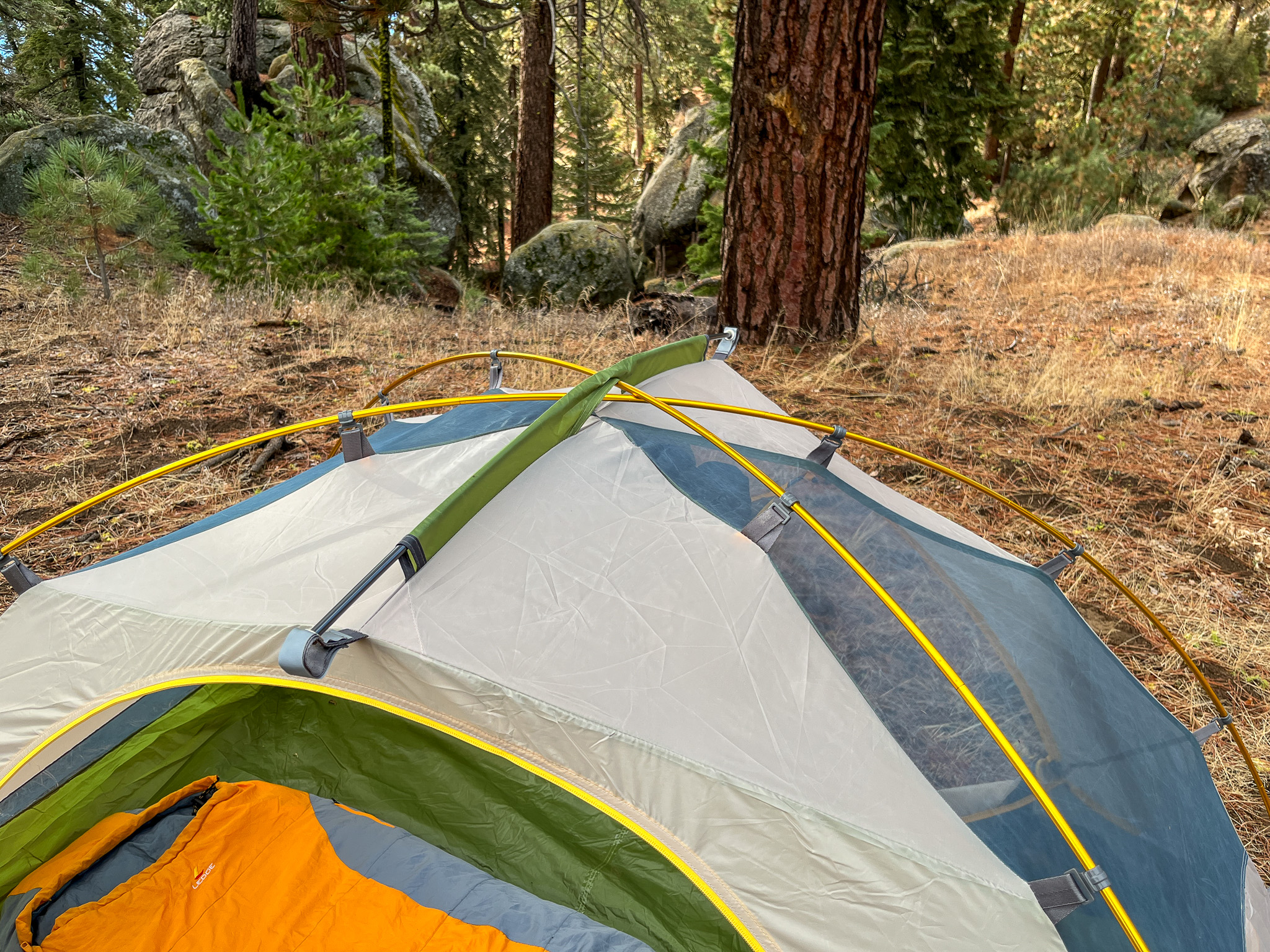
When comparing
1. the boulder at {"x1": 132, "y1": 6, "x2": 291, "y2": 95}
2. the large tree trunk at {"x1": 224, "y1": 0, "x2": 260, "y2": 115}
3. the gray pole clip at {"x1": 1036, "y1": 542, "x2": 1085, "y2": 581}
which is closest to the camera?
the gray pole clip at {"x1": 1036, "y1": 542, "x2": 1085, "y2": 581}

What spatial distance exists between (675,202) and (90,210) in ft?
28.0

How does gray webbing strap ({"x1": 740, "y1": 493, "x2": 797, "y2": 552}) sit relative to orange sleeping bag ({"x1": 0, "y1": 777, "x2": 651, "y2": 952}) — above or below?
above

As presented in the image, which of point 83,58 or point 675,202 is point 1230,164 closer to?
point 675,202

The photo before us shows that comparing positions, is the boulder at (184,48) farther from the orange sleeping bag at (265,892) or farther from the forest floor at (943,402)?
the orange sleeping bag at (265,892)

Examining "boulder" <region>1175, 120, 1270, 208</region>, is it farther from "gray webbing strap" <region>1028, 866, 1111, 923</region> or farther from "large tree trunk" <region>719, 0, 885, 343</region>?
"gray webbing strap" <region>1028, 866, 1111, 923</region>

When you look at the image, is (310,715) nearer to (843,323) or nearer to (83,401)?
(83,401)

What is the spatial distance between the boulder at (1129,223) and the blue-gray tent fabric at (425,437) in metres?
9.42

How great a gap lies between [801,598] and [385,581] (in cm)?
73

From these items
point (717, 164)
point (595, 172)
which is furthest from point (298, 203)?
point (595, 172)

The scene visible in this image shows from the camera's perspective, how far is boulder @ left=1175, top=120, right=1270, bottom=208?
1438cm

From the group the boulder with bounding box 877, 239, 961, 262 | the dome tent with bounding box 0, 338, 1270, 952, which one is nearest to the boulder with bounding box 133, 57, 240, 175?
the boulder with bounding box 877, 239, 961, 262

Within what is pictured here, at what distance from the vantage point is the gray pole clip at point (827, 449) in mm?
1785

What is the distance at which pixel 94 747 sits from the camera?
193 cm

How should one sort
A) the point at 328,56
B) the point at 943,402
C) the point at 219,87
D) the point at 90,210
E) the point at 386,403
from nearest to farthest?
1. the point at 386,403
2. the point at 943,402
3. the point at 90,210
4. the point at 328,56
5. the point at 219,87
